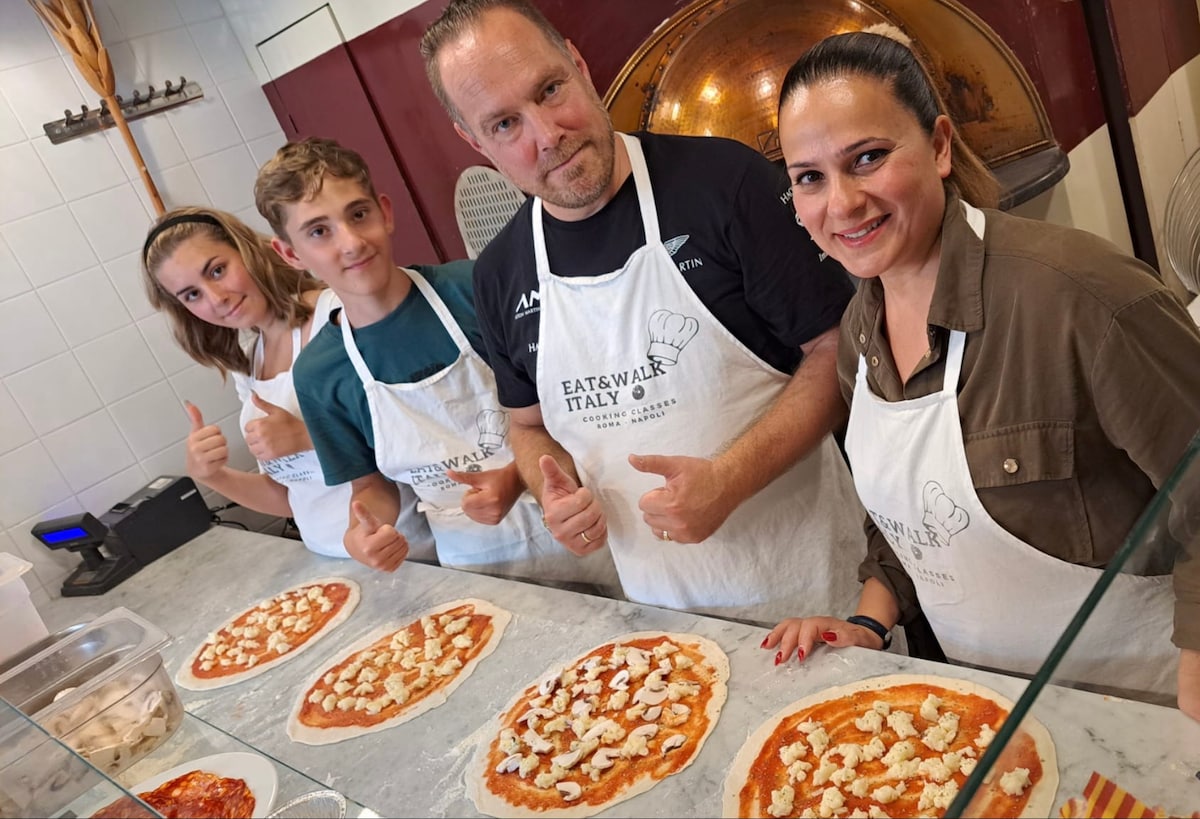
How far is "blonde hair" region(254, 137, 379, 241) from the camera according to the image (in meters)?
1.78

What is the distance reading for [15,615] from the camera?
6.17 ft

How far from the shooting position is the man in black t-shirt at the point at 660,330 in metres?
1.41

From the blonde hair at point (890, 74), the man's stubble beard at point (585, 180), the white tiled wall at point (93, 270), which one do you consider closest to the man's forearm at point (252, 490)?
the white tiled wall at point (93, 270)

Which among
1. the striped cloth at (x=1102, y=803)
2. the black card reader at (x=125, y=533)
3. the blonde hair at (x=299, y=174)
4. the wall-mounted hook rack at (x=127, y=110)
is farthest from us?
the wall-mounted hook rack at (x=127, y=110)

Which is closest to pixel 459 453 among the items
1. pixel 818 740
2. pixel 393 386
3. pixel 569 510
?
pixel 393 386

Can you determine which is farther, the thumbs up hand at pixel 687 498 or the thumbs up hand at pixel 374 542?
the thumbs up hand at pixel 374 542

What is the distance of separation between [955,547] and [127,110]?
3.48 metres

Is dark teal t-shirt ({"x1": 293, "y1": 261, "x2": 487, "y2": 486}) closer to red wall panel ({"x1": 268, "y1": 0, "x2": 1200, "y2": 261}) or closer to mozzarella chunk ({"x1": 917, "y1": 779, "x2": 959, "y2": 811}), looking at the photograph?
red wall panel ({"x1": 268, "y1": 0, "x2": 1200, "y2": 261})

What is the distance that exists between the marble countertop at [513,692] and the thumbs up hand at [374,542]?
0.08 meters

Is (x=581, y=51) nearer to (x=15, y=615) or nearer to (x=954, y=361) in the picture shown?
(x=954, y=361)

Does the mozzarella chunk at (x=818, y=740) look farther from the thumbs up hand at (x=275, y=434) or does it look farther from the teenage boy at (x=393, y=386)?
the thumbs up hand at (x=275, y=434)

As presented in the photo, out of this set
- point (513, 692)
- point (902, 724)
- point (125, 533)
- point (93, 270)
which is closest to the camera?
point (902, 724)

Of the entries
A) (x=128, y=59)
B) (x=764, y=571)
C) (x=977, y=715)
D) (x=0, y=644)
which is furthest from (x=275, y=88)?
(x=977, y=715)

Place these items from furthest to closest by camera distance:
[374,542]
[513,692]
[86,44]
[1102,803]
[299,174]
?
[86,44]
[374,542]
[299,174]
[513,692]
[1102,803]
